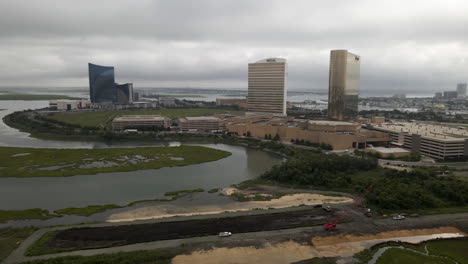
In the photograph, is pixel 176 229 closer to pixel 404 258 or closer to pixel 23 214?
pixel 23 214

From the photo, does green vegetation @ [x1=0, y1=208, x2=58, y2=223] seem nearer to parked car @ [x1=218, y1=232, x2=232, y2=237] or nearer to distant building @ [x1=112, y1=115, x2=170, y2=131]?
parked car @ [x1=218, y1=232, x2=232, y2=237]

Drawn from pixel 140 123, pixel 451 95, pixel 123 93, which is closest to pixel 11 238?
pixel 140 123

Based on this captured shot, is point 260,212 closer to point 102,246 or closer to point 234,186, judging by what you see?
point 234,186

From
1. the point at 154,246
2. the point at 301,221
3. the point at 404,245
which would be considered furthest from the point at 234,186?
the point at 404,245

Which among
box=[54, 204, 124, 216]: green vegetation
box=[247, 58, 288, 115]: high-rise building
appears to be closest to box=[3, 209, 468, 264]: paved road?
box=[54, 204, 124, 216]: green vegetation

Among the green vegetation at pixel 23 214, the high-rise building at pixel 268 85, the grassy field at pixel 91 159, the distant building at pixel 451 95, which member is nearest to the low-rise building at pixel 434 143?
the grassy field at pixel 91 159

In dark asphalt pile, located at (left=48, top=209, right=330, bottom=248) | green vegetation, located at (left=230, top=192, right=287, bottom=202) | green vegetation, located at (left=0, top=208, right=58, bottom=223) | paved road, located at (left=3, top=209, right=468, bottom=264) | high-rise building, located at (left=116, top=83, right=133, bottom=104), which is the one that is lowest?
paved road, located at (left=3, top=209, right=468, bottom=264)
